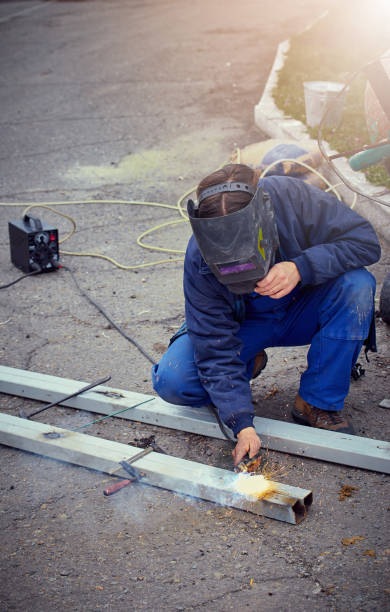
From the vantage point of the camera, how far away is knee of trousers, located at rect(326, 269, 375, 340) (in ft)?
9.79

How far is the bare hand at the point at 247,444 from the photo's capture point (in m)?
2.79

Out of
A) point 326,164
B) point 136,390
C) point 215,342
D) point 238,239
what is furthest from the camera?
point 326,164

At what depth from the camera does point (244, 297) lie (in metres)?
3.08

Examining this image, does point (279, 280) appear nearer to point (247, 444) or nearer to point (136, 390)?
point (247, 444)

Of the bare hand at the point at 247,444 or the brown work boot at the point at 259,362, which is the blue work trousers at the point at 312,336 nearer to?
the brown work boot at the point at 259,362

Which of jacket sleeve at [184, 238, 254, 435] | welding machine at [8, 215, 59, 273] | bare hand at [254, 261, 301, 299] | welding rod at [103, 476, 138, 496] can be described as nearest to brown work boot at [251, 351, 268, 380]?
jacket sleeve at [184, 238, 254, 435]

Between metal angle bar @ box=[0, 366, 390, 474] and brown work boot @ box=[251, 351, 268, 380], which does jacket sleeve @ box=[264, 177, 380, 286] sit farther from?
metal angle bar @ box=[0, 366, 390, 474]

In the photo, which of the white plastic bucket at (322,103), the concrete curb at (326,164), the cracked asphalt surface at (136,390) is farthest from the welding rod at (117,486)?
the white plastic bucket at (322,103)

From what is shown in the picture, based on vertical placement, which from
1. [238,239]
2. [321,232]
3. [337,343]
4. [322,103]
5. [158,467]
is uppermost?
[238,239]

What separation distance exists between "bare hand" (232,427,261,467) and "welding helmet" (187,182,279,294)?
601 mm

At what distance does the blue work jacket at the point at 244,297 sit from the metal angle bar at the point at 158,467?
0.26 m

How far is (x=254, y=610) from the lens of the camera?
2266 millimetres

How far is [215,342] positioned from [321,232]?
697mm

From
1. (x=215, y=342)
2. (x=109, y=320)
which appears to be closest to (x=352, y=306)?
(x=215, y=342)
